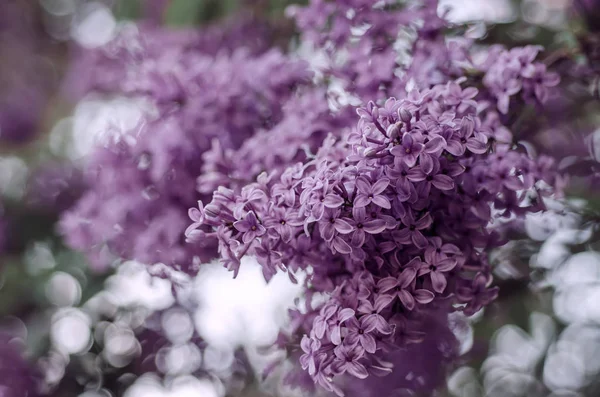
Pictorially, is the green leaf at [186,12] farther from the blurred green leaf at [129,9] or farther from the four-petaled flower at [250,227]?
the four-petaled flower at [250,227]

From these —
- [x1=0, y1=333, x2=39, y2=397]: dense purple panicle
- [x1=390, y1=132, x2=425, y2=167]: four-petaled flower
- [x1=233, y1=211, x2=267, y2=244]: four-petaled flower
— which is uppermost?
[x1=390, y1=132, x2=425, y2=167]: four-petaled flower

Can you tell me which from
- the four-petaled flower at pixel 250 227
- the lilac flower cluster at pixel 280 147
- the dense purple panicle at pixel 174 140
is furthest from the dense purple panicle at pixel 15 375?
the four-petaled flower at pixel 250 227

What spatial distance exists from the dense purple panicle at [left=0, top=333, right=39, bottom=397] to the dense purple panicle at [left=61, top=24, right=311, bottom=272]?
0.26 meters

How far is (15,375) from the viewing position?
2.47 ft

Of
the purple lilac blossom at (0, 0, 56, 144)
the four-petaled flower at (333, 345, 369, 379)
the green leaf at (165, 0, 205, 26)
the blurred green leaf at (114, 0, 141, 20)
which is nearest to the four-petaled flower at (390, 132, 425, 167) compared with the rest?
the four-petaled flower at (333, 345, 369, 379)

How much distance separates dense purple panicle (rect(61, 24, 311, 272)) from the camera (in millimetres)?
547

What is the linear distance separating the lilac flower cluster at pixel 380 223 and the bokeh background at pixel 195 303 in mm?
149

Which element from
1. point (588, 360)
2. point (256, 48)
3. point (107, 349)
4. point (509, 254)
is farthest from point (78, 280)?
point (588, 360)

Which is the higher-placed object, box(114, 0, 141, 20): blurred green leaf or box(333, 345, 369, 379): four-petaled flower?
box(333, 345, 369, 379): four-petaled flower

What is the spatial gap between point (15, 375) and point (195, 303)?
24 cm

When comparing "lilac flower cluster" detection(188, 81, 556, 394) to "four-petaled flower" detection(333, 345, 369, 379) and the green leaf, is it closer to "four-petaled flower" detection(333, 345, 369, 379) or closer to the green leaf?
"four-petaled flower" detection(333, 345, 369, 379)

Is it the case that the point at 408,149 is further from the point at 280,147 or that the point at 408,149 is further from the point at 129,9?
the point at 129,9

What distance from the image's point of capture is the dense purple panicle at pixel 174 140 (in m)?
0.55

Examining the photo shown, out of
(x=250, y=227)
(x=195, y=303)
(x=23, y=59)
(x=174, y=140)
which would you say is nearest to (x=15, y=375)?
(x=195, y=303)
